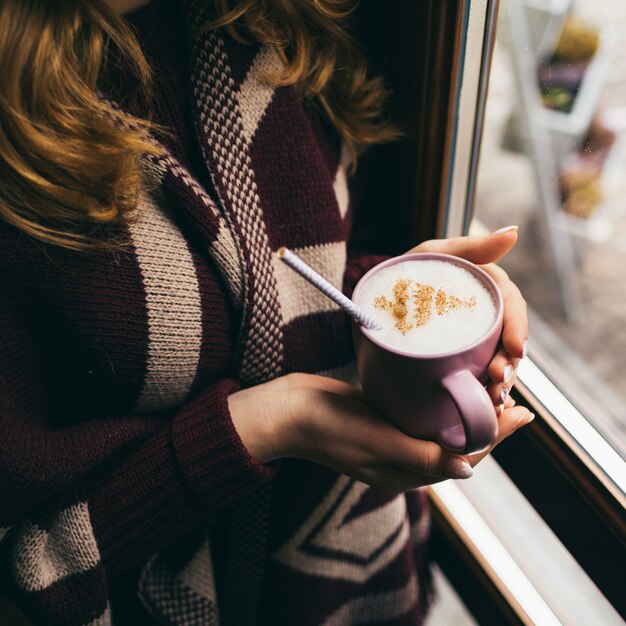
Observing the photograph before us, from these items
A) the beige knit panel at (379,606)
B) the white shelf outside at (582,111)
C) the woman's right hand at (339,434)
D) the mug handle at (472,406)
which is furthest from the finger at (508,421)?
the beige knit panel at (379,606)

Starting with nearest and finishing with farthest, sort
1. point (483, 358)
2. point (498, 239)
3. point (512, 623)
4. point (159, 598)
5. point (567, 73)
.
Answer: point (483, 358) < point (498, 239) < point (567, 73) < point (159, 598) < point (512, 623)

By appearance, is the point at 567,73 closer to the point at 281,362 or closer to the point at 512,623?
the point at 281,362

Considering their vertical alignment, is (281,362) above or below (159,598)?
above

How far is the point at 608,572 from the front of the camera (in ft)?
2.17

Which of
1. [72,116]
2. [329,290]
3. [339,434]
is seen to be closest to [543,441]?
[339,434]

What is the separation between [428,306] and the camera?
484 mm

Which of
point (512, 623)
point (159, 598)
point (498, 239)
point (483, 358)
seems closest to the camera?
point (483, 358)

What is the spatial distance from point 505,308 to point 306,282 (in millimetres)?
242

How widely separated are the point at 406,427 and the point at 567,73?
46 centimetres

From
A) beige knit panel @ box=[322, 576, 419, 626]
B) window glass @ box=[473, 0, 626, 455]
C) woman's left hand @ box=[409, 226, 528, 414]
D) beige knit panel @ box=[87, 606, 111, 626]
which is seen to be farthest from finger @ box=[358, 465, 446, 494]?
beige knit panel @ box=[322, 576, 419, 626]

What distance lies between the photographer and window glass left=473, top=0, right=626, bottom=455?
653mm

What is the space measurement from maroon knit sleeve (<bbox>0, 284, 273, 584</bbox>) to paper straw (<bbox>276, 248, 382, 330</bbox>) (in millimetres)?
236

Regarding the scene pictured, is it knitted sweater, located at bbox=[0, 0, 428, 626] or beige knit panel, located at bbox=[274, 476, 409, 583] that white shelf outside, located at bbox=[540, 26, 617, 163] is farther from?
beige knit panel, located at bbox=[274, 476, 409, 583]

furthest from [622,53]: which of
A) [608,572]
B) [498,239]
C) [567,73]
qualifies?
[608,572]
